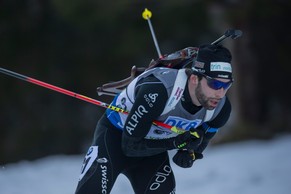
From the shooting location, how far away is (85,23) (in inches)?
399

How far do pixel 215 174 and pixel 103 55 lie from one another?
5058 millimetres

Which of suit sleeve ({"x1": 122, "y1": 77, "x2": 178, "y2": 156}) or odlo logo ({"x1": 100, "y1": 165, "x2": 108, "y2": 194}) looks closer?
suit sleeve ({"x1": 122, "y1": 77, "x2": 178, "y2": 156})

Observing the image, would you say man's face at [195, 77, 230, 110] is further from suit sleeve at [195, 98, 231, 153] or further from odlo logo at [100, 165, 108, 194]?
odlo logo at [100, 165, 108, 194]

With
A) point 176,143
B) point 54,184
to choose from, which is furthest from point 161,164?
point 54,184

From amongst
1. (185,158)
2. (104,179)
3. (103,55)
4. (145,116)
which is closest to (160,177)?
(185,158)

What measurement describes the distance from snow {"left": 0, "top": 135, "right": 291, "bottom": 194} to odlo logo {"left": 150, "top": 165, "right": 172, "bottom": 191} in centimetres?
282

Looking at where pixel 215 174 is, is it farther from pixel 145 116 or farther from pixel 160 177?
pixel 145 116

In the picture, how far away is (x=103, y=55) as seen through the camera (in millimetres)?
12312

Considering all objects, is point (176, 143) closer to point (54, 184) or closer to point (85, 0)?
point (54, 184)

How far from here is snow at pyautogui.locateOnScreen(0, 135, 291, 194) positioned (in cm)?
740

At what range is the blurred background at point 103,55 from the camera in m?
9.77

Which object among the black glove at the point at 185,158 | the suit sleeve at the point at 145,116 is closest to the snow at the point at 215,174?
the black glove at the point at 185,158

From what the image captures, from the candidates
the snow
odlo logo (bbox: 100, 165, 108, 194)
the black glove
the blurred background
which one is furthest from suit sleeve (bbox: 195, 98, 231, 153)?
the blurred background

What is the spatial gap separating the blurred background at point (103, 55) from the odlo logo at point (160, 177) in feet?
16.1
